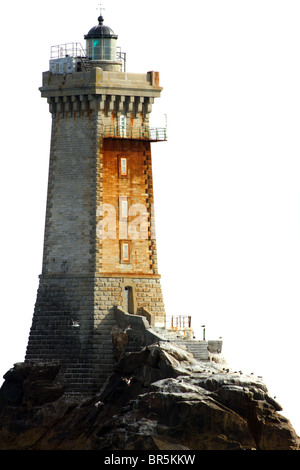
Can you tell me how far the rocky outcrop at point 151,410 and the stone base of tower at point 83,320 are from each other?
0.95 metres

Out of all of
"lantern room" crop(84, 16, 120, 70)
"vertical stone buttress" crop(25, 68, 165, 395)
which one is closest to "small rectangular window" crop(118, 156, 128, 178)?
"vertical stone buttress" crop(25, 68, 165, 395)

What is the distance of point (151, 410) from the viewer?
3219 inches

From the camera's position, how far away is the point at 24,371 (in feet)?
299

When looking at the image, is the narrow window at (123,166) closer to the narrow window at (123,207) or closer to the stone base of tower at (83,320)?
the narrow window at (123,207)

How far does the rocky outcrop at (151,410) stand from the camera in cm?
8038

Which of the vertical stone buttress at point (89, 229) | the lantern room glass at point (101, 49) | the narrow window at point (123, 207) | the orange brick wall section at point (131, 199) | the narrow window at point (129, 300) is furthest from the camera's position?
the lantern room glass at point (101, 49)

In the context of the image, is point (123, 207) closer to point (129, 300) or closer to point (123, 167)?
point (123, 167)

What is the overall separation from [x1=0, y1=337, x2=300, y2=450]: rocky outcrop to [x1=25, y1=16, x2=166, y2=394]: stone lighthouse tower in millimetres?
1789

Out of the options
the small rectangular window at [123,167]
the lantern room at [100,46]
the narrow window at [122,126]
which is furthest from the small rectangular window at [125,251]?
the lantern room at [100,46]

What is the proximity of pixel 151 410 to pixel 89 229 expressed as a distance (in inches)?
528

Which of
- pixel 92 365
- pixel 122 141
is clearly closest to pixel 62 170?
pixel 122 141

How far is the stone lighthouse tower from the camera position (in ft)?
297

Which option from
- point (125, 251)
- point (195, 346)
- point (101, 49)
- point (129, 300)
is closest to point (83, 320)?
point (129, 300)
